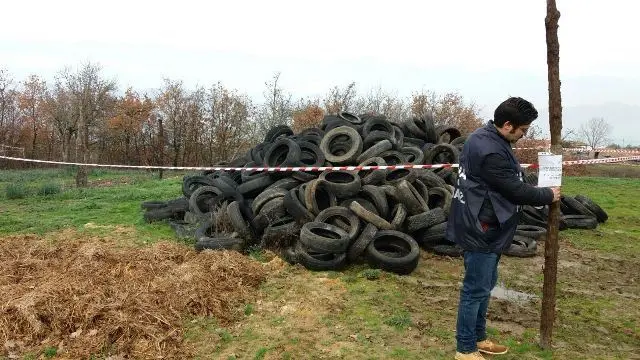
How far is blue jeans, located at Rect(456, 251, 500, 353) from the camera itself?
374cm

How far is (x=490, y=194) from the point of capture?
3648mm

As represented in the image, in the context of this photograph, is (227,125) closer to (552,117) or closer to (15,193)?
(15,193)

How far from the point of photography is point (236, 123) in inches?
1127

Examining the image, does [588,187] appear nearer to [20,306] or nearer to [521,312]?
[521,312]

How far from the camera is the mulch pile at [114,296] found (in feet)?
14.4

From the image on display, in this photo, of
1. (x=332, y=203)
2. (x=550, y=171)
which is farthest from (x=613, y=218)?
(x=550, y=171)

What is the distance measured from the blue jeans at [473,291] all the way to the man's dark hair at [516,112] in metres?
1.07

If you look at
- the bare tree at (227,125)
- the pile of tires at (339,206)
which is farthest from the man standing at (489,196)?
the bare tree at (227,125)

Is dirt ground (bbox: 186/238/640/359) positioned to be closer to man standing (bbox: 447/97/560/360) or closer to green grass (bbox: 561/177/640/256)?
man standing (bbox: 447/97/560/360)

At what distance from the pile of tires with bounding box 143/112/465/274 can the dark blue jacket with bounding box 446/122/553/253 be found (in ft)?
9.70

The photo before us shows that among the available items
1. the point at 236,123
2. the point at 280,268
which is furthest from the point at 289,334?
the point at 236,123

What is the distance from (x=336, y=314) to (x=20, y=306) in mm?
3229

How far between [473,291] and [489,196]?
795 mm

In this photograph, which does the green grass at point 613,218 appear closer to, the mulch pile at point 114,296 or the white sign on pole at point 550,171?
the white sign on pole at point 550,171
